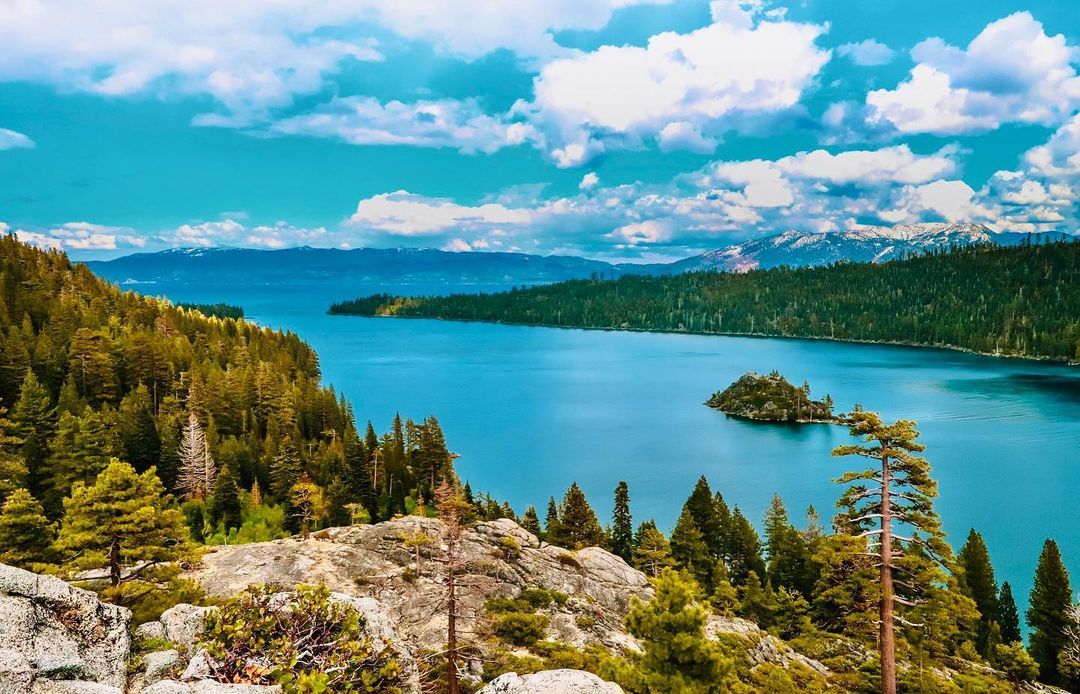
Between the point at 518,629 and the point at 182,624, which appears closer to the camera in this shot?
the point at 182,624

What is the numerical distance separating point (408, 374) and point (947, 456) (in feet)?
406

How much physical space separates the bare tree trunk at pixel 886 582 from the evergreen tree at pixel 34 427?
5563 centimetres

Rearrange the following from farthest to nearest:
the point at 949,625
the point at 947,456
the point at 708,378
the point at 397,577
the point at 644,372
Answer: the point at 644,372, the point at 708,378, the point at 947,456, the point at 949,625, the point at 397,577

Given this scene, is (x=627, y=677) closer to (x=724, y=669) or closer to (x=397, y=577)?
(x=724, y=669)

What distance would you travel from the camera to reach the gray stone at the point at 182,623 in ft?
48.3

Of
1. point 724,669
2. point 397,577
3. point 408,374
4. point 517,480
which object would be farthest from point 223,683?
point 408,374

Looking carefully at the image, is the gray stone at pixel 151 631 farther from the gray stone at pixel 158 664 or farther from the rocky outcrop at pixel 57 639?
the rocky outcrop at pixel 57 639

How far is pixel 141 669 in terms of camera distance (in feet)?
40.4

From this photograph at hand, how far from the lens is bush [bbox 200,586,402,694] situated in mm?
10555

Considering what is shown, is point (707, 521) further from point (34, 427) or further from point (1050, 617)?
point (34, 427)

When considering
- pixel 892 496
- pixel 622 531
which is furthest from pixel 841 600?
pixel 622 531

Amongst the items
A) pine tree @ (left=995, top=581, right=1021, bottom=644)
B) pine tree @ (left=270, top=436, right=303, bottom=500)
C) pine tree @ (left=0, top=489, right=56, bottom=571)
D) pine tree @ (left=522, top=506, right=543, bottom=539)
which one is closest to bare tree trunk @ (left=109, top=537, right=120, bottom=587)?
pine tree @ (left=0, top=489, right=56, bottom=571)

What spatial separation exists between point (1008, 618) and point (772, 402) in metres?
84.7

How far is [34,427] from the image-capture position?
52.8m
